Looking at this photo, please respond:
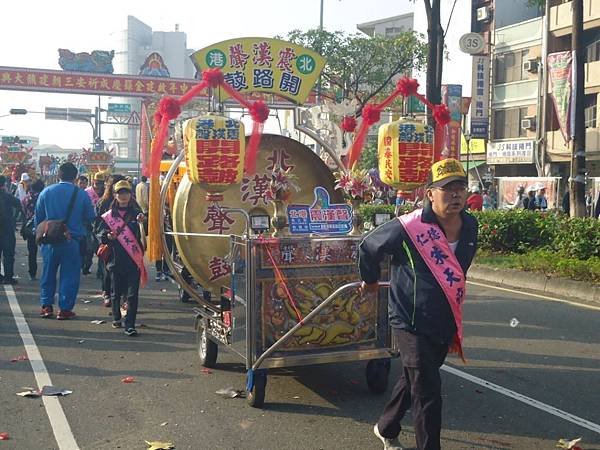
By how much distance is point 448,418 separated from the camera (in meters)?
5.06

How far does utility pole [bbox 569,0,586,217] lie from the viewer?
43.1 feet

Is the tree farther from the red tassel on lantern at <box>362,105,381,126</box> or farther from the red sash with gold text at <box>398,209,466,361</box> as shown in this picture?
the red sash with gold text at <box>398,209,466,361</box>

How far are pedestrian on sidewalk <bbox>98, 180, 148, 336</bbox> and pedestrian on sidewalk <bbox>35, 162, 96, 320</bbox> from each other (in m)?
0.72

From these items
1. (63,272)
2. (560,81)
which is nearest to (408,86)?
(63,272)

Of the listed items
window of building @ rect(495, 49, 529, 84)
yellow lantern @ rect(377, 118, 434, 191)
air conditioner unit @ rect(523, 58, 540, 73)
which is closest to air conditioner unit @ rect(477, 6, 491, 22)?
window of building @ rect(495, 49, 529, 84)

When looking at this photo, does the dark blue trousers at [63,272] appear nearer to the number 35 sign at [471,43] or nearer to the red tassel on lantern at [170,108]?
the red tassel on lantern at [170,108]

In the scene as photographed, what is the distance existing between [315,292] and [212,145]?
155cm

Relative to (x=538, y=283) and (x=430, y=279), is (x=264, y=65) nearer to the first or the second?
(x=430, y=279)

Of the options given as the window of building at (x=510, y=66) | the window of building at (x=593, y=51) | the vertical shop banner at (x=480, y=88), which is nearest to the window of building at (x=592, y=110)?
the window of building at (x=593, y=51)

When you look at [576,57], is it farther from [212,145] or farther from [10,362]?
[10,362]

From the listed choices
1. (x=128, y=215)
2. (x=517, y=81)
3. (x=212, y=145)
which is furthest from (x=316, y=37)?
(x=212, y=145)

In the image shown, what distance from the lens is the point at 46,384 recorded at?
595cm

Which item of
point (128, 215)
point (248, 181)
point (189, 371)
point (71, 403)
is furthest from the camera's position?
point (128, 215)

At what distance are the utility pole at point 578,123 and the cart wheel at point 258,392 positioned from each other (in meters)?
9.69
